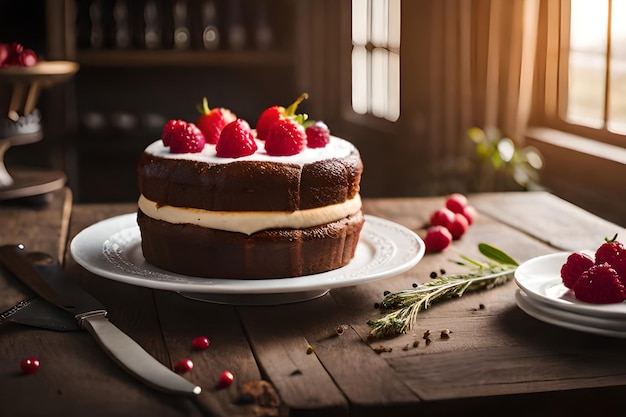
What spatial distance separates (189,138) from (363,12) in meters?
3.06

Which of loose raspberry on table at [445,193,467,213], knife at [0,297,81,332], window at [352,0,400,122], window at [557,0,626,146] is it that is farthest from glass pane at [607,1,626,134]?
knife at [0,297,81,332]

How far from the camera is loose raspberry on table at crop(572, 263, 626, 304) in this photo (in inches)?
45.3

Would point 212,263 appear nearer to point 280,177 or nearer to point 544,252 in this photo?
point 280,177

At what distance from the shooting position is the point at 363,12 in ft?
14.1

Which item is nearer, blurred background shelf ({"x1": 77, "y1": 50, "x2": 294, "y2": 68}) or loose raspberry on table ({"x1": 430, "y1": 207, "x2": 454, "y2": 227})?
loose raspberry on table ({"x1": 430, "y1": 207, "x2": 454, "y2": 227})

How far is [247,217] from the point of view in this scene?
4.29 ft

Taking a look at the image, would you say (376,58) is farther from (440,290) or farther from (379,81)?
(440,290)

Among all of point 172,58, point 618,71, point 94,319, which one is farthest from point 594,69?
point 94,319

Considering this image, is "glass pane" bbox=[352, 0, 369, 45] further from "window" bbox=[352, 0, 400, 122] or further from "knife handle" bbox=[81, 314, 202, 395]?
"knife handle" bbox=[81, 314, 202, 395]

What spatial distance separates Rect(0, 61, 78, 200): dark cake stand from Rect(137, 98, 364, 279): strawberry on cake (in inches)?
34.2

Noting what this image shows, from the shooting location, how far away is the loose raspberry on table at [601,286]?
3.77 ft

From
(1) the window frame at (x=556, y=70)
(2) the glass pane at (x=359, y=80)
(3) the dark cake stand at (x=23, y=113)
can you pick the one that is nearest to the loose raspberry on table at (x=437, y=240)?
(3) the dark cake stand at (x=23, y=113)

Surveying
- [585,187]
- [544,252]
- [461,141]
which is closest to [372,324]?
[544,252]

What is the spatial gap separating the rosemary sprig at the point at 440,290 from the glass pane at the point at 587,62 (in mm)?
1538
